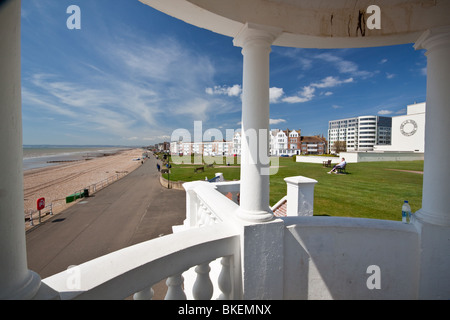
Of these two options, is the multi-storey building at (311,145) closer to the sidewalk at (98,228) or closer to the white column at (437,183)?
the sidewalk at (98,228)

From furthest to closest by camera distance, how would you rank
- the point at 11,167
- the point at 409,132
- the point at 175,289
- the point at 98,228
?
the point at 409,132
the point at 98,228
the point at 175,289
the point at 11,167

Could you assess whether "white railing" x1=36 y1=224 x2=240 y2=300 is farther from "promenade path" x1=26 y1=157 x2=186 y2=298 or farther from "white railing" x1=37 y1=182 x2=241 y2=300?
"promenade path" x1=26 y1=157 x2=186 y2=298

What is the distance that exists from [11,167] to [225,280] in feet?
8.06

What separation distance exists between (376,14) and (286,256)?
13.2 feet

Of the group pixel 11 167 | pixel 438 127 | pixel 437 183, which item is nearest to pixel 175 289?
pixel 11 167

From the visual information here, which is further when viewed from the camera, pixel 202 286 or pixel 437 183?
pixel 437 183

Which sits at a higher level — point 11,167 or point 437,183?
point 11,167

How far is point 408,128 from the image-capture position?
57.5 meters

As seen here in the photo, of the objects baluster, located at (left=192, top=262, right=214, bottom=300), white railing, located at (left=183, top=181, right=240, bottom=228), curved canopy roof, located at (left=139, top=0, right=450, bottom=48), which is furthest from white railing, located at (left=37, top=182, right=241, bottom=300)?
curved canopy roof, located at (left=139, top=0, right=450, bottom=48)

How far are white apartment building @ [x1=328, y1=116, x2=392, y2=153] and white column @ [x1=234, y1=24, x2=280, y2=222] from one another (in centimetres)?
11059

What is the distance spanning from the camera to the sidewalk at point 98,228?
10.2 metres

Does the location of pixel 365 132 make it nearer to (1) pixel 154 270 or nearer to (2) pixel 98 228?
(2) pixel 98 228

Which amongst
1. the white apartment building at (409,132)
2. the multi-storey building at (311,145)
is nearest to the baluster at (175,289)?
the white apartment building at (409,132)
